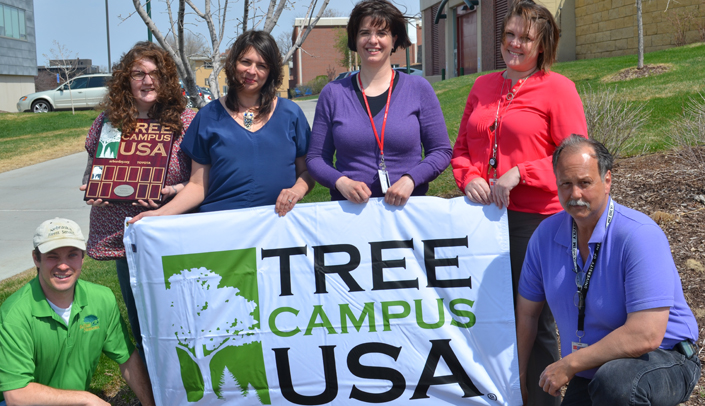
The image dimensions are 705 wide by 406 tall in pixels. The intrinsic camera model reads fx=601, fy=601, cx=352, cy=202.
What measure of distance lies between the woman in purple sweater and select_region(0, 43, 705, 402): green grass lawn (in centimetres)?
234

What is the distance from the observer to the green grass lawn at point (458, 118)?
585 centimetres

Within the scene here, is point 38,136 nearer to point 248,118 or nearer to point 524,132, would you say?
point 248,118

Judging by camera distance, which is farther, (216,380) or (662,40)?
(662,40)

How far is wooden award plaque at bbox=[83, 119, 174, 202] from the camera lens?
3408 mm

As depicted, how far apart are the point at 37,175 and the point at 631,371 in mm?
11978

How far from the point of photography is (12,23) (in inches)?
1460

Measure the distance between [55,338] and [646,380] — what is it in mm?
2766

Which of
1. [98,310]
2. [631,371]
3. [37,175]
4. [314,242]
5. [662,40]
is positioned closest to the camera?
[631,371]

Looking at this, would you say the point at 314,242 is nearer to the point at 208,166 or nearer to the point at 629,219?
the point at 208,166

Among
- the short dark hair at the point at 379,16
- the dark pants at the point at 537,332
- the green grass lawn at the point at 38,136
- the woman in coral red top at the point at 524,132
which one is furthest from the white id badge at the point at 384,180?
the green grass lawn at the point at 38,136

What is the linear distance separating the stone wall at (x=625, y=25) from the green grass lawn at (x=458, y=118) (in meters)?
2.21

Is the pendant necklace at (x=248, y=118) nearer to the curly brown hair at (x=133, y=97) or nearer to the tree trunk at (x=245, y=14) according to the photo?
the curly brown hair at (x=133, y=97)

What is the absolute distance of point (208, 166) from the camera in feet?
11.3

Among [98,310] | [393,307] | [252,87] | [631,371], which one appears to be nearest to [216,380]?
[98,310]
